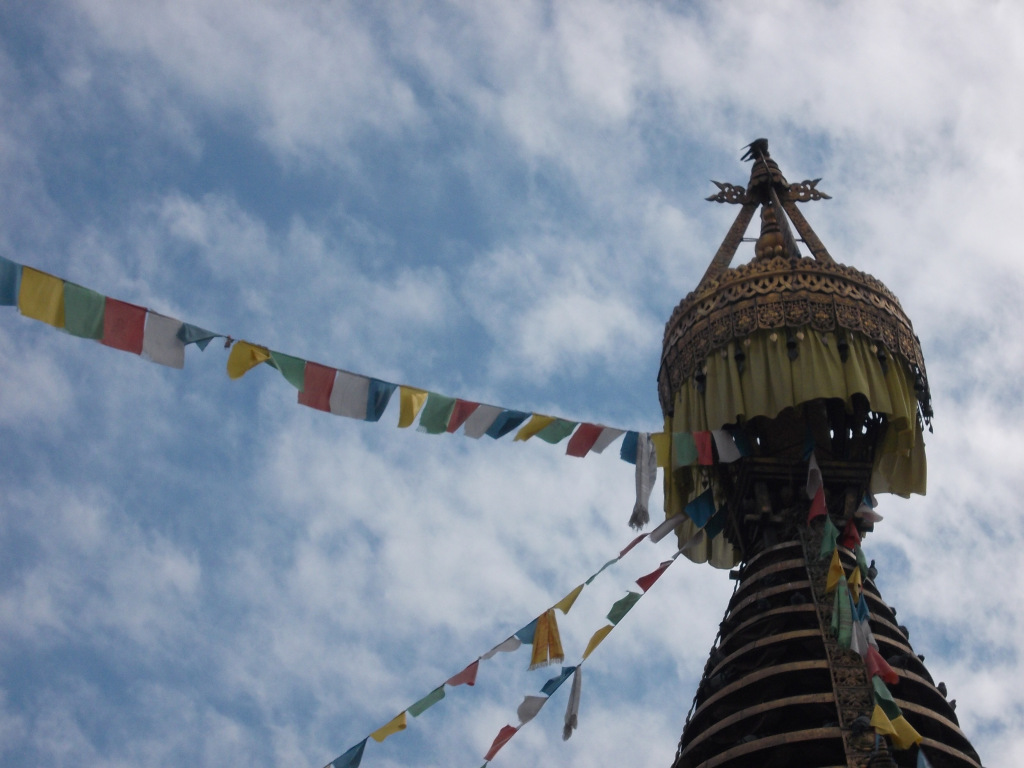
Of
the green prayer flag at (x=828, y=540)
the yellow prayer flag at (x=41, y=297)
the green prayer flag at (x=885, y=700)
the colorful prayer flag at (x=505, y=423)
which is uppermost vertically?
the colorful prayer flag at (x=505, y=423)

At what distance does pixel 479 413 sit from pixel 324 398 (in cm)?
158

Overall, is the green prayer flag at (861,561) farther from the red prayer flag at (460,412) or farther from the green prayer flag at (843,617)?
the red prayer flag at (460,412)

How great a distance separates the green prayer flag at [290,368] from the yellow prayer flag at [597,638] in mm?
3797

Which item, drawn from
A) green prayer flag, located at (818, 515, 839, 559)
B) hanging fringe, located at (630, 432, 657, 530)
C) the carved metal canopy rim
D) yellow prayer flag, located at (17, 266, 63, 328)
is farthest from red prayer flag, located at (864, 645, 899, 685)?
yellow prayer flag, located at (17, 266, 63, 328)

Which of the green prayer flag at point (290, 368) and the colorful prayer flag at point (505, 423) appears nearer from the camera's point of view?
the green prayer flag at point (290, 368)

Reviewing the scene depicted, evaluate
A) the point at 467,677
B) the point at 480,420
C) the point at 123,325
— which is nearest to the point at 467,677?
the point at 467,677

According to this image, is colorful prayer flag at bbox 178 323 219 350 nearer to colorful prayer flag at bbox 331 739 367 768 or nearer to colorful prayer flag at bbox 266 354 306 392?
colorful prayer flag at bbox 266 354 306 392

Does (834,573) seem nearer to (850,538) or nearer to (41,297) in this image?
(850,538)

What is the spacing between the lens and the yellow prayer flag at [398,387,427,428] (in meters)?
12.1

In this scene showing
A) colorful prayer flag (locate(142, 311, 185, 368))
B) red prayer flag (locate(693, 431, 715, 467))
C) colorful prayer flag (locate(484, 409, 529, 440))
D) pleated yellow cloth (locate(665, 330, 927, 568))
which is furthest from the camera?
pleated yellow cloth (locate(665, 330, 927, 568))

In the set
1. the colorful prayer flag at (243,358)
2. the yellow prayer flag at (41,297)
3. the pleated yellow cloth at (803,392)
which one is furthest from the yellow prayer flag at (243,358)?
the pleated yellow cloth at (803,392)

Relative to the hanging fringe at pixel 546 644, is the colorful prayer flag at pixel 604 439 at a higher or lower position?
higher

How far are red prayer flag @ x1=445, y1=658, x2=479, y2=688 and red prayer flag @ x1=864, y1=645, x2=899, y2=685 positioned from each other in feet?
11.7

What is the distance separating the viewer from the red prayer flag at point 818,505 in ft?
42.2
